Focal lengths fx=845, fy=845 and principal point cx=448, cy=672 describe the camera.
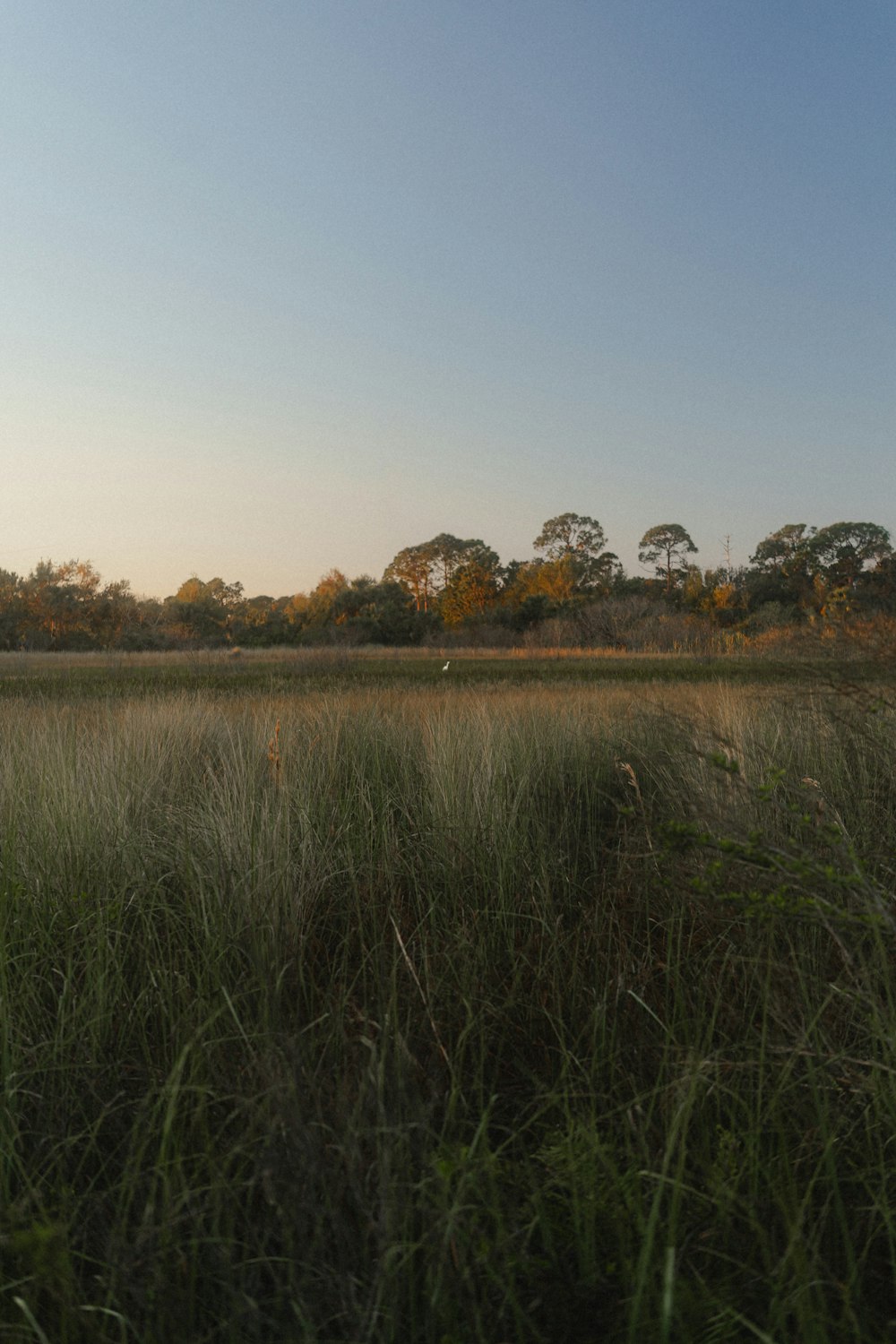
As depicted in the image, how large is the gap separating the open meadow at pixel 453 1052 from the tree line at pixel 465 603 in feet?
80.8

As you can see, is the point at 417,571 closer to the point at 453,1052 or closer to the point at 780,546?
the point at 780,546

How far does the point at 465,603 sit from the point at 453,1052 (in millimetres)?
45799

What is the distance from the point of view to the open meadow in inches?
45.6

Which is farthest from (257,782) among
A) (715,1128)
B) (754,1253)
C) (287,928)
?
(754,1253)

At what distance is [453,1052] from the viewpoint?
186 centimetres

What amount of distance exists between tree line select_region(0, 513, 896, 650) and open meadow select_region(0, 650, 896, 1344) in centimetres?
2463

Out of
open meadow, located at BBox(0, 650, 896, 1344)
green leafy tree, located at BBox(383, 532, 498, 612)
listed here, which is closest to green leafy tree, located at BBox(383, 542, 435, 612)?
green leafy tree, located at BBox(383, 532, 498, 612)

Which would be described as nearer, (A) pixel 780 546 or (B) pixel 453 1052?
(B) pixel 453 1052

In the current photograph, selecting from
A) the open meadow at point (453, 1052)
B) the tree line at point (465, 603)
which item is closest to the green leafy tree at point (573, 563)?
A: the tree line at point (465, 603)

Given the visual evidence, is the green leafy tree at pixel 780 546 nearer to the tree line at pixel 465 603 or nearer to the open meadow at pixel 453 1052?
the tree line at pixel 465 603

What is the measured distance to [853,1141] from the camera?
4.98ft

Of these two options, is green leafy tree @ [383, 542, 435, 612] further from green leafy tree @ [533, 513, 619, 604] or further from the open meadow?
the open meadow

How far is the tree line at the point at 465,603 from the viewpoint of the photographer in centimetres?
3472

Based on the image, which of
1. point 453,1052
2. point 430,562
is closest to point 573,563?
point 430,562
